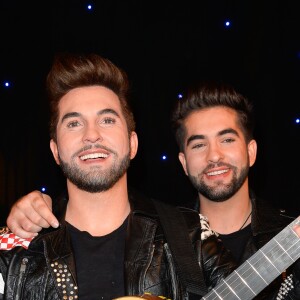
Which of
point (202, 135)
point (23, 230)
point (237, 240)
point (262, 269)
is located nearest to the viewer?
point (262, 269)

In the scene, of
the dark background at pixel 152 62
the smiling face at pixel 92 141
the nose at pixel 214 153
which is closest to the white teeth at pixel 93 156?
the smiling face at pixel 92 141

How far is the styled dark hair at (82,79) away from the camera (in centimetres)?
A: 273

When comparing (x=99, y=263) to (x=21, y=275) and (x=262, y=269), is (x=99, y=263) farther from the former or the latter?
(x=262, y=269)

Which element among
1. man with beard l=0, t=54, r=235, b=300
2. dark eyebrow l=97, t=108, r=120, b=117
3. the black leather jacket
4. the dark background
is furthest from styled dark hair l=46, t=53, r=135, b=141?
the dark background

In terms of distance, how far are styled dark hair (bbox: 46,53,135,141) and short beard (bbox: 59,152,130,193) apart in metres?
0.29

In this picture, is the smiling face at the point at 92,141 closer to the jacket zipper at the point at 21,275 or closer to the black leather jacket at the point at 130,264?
the black leather jacket at the point at 130,264

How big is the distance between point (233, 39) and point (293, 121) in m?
0.74

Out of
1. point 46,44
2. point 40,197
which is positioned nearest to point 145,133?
point 46,44

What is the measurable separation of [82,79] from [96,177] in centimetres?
57

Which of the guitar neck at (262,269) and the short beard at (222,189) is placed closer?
the guitar neck at (262,269)

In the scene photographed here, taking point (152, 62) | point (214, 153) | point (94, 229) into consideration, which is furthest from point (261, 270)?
point (152, 62)

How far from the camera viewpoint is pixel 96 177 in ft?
8.08

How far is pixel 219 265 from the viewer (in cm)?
238

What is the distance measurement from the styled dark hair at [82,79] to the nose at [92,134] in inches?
9.5
